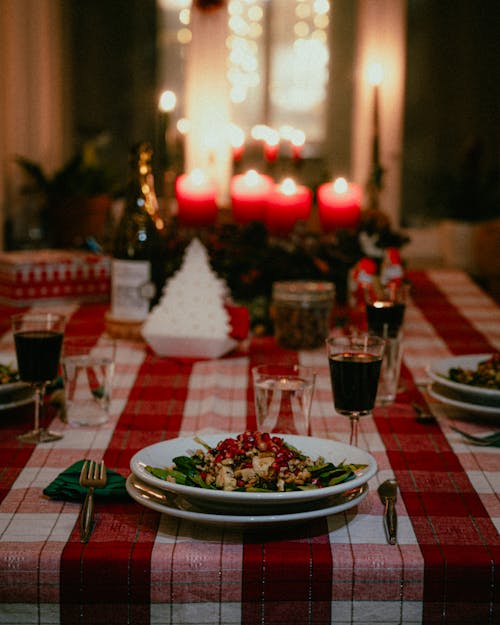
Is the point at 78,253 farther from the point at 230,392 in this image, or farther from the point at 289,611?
the point at 289,611

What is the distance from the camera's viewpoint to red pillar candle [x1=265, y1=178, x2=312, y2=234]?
2139mm

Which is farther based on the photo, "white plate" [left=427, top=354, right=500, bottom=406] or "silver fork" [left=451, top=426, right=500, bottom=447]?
"white plate" [left=427, top=354, right=500, bottom=406]

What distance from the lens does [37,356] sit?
1217 mm

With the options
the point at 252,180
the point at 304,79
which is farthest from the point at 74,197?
the point at 304,79

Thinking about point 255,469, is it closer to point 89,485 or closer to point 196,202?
point 89,485

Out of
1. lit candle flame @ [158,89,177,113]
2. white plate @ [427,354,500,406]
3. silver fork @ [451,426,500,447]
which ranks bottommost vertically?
silver fork @ [451,426,500,447]

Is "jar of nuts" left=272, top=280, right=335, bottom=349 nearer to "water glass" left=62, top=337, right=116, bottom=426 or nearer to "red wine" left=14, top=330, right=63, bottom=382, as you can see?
"water glass" left=62, top=337, right=116, bottom=426

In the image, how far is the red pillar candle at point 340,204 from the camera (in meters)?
2.17

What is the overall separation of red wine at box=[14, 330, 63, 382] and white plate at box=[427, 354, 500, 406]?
0.59 metres

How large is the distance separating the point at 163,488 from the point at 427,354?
3.43 feet

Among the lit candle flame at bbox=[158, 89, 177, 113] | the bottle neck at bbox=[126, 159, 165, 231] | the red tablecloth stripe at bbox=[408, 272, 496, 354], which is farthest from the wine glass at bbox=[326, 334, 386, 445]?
the lit candle flame at bbox=[158, 89, 177, 113]

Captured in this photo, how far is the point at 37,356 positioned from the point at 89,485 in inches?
12.2

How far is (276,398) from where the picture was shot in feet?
3.71

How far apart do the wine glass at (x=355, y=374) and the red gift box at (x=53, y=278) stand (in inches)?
51.5
